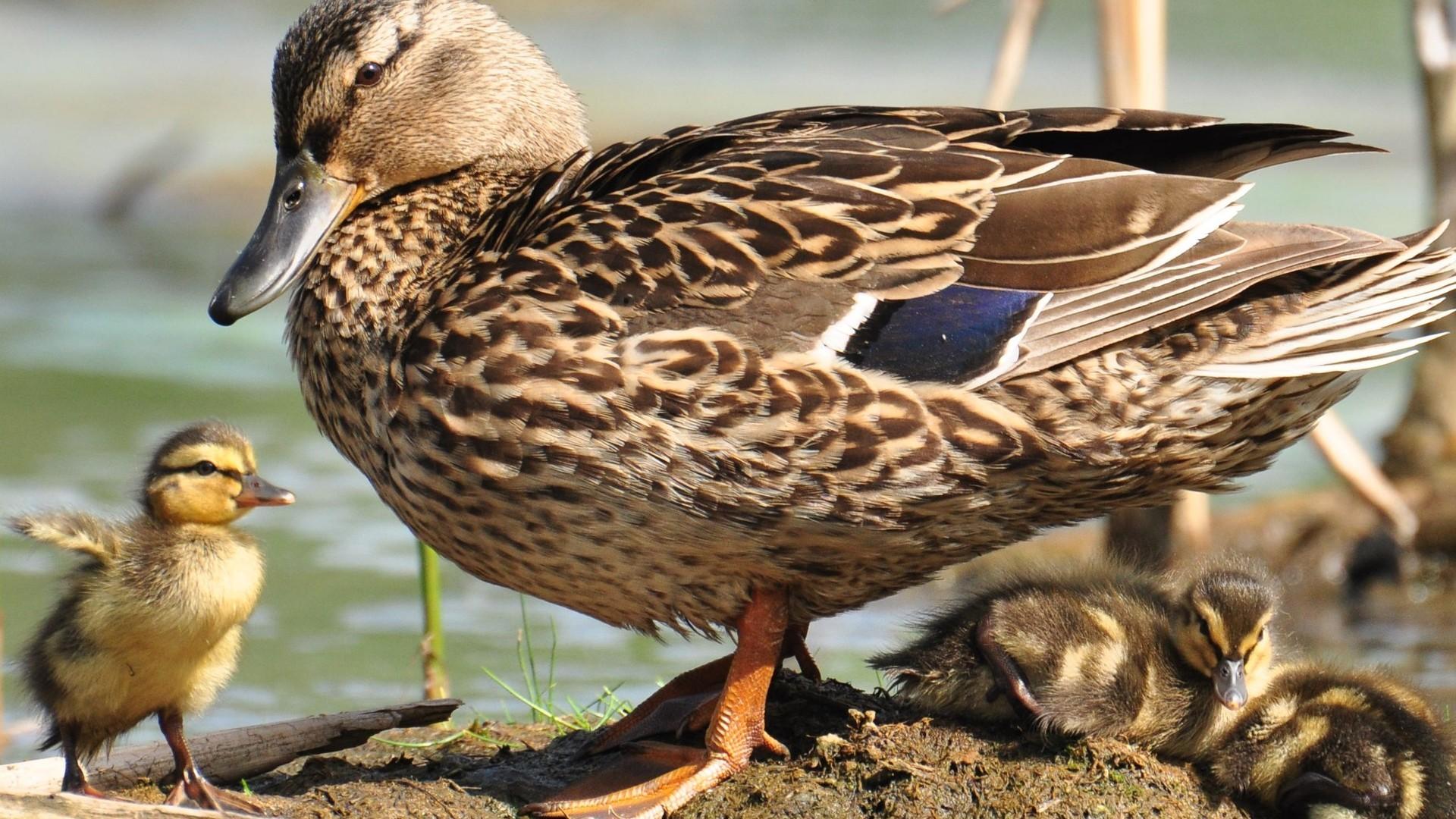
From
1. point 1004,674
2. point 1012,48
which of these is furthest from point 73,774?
point 1012,48

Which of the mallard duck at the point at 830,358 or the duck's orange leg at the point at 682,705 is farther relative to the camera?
the duck's orange leg at the point at 682,705

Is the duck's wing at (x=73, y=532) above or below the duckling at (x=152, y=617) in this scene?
above

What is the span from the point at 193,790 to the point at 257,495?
70cm

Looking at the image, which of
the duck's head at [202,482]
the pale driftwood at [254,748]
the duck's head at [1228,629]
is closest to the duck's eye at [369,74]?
the duck's head at [202,482]

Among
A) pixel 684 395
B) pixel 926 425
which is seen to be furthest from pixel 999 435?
pixel 684 395

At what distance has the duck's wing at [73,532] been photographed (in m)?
4.57

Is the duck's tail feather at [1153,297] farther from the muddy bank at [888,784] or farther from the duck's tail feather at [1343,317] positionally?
the muddy bank at [888,784]

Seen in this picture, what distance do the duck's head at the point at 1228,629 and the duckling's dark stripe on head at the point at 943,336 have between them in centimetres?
64

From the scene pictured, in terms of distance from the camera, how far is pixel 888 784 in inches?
171

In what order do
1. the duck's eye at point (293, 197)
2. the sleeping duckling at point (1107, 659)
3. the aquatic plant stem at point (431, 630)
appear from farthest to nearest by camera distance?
the aquatic plant stem at point (431, 630) < the duck's eye at point (293, 197) < the sleeping duckling at point (1107, 659)

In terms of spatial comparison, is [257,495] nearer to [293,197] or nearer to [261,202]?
[293,197]

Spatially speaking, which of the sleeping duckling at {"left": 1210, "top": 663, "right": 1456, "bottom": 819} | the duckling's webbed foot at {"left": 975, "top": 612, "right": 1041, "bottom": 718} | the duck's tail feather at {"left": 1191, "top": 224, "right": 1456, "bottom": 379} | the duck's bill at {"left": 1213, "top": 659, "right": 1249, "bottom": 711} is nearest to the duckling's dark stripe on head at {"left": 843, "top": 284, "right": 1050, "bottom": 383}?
the duck's tail feather at {"left": 1191, "top": 224, "right": 1456, "bottom": 379}

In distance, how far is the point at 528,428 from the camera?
13.7 ft

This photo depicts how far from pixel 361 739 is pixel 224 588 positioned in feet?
1.67
